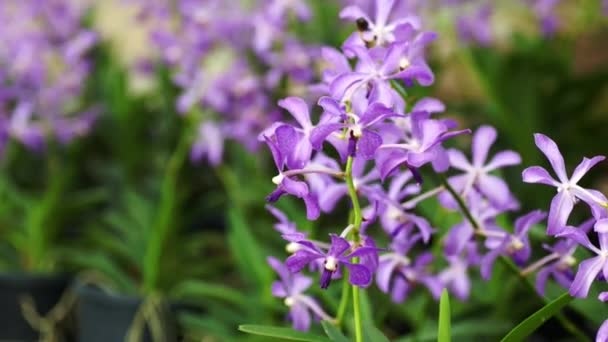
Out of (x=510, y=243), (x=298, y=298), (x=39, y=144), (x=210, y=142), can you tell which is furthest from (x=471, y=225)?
(x=39, y=144)

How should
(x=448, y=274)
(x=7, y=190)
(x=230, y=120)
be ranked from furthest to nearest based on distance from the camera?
(x=7, y=190) → (x=230, y=120) → (x=448, y=274)

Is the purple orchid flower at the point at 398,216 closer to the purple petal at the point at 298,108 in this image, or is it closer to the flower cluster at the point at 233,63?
the purple petal at the point at 298,108

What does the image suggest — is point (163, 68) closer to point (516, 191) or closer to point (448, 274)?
point (516, 191)

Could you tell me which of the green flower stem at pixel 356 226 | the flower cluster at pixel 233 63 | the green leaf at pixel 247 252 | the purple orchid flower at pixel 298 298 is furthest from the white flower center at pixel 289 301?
the flower cluster at pixel 233 63

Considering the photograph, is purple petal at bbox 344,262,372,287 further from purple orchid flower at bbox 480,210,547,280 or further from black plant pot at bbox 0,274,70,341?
black plant pot at bbox 0,274,70,341

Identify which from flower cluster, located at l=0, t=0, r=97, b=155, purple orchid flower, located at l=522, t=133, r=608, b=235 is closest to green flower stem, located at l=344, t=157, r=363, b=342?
purple orchid flower, located at l=522, t=133, r=608, b=235

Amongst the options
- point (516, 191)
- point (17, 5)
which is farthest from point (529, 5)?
point (17, 5)

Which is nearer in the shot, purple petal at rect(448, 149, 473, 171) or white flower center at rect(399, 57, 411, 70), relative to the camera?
white flower center at rect(399, 57, 411, 70)
